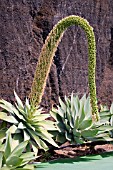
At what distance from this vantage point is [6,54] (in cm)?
509

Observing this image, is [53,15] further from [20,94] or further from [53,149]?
[53,149]

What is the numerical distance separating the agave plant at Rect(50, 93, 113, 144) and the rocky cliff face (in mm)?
654

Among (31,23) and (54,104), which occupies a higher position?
(31,23)

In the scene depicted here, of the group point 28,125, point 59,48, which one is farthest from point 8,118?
point 59,48

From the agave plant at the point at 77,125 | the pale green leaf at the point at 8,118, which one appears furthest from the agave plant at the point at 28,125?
the agave plant at the point at 77,125

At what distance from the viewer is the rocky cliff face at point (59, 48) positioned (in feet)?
16.8

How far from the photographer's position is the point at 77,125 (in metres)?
4.70

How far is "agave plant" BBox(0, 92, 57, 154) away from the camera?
4.15 meters

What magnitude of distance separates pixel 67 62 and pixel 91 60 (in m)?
1.67

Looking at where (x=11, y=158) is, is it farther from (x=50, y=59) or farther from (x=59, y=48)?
(x=59, y=48)

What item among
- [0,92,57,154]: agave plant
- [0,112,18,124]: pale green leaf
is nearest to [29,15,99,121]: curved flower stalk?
[0,92,57,154]: agave plant

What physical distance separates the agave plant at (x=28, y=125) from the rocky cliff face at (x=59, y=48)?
0.82 m

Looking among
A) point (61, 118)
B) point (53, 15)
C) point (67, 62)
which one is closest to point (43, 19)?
point (53, 15)

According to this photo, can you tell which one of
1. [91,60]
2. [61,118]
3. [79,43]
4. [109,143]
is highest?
[79,43]
